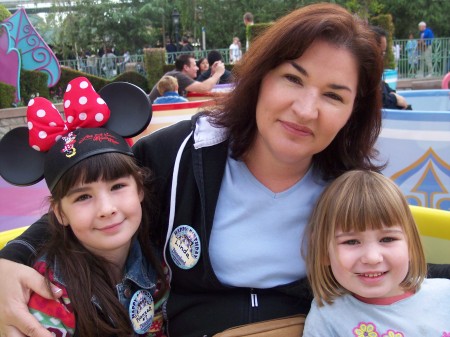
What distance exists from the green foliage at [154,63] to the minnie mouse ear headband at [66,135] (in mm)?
10486

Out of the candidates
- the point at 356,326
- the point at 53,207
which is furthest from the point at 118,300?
the point at 356,326

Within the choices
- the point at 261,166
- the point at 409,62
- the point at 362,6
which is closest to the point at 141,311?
the point at 261,166

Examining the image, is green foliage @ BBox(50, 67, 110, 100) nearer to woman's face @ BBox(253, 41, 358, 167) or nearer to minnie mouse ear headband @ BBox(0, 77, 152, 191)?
minnie mouse ear headband @ BBox(0, 77, 152, 191)

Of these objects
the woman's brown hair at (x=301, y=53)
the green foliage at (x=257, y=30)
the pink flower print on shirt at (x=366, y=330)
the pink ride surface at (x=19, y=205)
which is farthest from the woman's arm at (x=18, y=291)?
the pink ride surface at (x=19, y=205)

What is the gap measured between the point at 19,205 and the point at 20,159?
11.2 ft

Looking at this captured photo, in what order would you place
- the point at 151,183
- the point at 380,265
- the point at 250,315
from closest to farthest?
1. the point at 380,265
2. the point at 250,315
3. the point at 151,183

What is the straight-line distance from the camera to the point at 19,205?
4.74m

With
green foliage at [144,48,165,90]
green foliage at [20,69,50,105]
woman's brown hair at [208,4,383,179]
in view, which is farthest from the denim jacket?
green foliage at [144,48,165,90]

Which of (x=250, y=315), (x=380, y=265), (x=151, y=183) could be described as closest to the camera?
(x=380, y=265)

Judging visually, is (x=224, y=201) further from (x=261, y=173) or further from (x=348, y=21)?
(x=348, y=21)

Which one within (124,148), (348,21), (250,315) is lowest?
(250,315)

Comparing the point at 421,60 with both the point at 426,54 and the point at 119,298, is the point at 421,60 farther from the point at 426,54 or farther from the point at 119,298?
the point at 119,298

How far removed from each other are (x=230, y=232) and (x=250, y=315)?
0.26 m

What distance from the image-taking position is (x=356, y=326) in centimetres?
140
